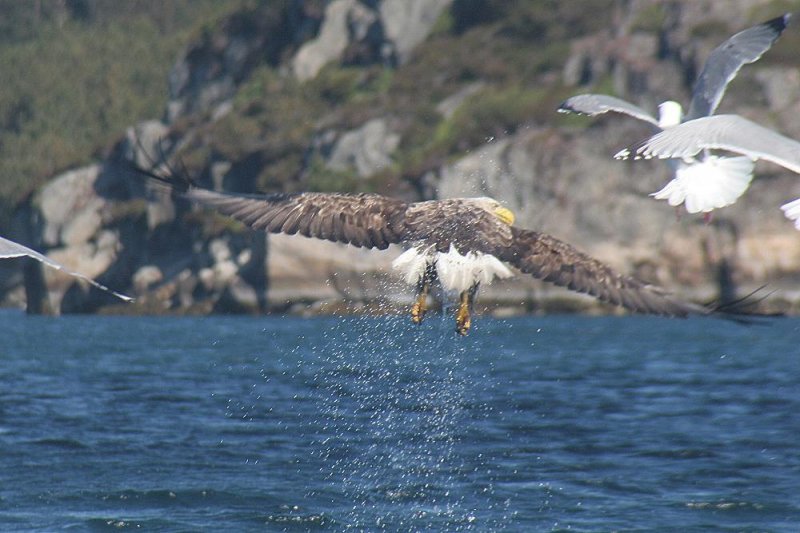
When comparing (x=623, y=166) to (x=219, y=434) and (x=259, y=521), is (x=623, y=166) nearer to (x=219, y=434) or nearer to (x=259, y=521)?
(x=219, y=434)

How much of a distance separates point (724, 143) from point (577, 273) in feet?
5.81

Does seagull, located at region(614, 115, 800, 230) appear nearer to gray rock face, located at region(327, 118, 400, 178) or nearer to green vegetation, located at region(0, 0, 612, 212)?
green vegetation, located at region(0, 0, 612, 212)

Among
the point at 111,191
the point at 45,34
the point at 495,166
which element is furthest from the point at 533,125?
the point at 45,34

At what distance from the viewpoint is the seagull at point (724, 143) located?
1095 cm

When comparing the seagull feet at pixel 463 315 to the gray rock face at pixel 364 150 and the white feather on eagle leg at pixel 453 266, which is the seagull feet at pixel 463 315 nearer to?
the white feather on eagle leg at pixel 453 266

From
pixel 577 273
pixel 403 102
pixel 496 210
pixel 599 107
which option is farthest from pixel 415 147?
pixel 577 273

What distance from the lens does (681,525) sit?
13.1 metres

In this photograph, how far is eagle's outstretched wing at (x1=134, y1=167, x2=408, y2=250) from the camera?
11.1 meters

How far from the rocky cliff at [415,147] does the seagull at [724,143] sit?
25.6m

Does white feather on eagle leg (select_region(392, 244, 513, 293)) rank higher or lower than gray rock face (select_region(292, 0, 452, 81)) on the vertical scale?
lower

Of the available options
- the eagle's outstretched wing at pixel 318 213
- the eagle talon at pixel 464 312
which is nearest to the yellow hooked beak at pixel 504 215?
the eagle talon at pixel 464 312

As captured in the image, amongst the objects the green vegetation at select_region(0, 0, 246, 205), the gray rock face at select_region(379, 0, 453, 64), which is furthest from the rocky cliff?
the green vegetation at select_region(0, 0, 246, 205)

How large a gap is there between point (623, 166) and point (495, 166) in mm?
4721

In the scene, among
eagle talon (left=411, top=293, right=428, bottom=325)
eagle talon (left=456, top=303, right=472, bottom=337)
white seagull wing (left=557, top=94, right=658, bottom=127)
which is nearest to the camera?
eagle talon (left=456, top=303, right=472, bottom=337)
